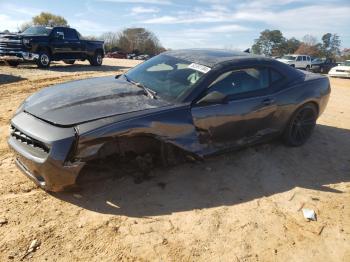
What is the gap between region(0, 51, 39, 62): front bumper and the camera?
15.4m

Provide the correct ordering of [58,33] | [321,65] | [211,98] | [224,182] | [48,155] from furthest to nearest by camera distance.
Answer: [321,65] < [58,33] < [224,182] < [211,98] < [48,155]

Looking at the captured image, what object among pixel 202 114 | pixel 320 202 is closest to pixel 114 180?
pixel 202 114

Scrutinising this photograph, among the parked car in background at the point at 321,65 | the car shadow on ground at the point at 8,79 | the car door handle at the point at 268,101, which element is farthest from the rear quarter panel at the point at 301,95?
the parked car in background at the point at 321,65

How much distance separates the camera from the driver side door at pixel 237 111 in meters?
4.46

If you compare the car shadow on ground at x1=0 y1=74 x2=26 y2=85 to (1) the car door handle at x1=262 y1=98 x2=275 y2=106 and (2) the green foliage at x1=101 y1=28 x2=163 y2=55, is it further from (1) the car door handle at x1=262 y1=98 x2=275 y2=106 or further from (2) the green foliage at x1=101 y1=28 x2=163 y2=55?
(2) the green foliage at x1=101 y1=28 x2=163 y2=55

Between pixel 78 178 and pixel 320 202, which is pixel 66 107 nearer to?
pixel 78 178

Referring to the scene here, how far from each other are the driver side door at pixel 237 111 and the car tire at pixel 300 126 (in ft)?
1.66

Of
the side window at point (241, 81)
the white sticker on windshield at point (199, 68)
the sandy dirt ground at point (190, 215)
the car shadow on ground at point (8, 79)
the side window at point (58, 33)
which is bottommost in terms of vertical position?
the sandy dirt ground at point (190, 215)

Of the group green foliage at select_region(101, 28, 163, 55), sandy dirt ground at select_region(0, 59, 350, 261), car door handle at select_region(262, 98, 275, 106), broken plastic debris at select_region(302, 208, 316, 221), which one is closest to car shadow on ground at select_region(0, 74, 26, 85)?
sandy dirt ground at select_region(0, 59, 350, 261)

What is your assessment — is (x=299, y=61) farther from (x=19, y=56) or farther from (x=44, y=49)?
(x=19, y=56)

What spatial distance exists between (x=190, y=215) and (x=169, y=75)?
1.97 meters

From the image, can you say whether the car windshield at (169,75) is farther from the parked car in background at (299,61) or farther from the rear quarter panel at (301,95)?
the parked car in background at (299,61)

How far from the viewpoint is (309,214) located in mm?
4078

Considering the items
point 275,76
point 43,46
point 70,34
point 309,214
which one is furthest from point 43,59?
point 309,214
